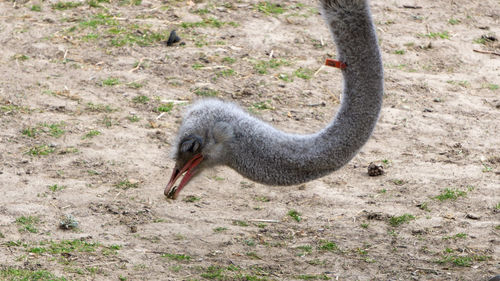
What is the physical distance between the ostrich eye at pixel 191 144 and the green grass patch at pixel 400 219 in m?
1.79

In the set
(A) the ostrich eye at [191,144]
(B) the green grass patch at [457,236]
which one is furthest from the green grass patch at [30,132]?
(B) the green grass patch at [457,236]

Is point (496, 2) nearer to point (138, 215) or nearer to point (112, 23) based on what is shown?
point (112, 23)

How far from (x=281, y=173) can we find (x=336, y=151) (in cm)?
37

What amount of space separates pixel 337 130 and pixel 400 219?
1494mm

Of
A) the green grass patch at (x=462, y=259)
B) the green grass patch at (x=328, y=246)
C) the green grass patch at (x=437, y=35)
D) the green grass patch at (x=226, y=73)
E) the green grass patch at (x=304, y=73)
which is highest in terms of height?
the green grass patch at (x=462, y=259)

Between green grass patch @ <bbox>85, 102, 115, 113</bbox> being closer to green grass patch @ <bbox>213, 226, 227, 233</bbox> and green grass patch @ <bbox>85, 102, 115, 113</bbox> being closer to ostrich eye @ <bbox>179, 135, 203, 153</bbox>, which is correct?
green grass patch @ <bbox>213, 226, 227, 233</bbox>

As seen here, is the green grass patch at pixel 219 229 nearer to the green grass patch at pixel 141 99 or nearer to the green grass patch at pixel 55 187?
the green grass patch at pixel 55 187

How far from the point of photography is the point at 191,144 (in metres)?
5.14

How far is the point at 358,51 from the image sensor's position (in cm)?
481

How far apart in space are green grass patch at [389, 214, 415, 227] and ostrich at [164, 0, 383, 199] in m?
1.26

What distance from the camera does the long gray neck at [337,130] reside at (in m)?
4.80

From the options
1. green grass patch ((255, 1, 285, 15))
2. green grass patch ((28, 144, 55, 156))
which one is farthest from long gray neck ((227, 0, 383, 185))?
green grass patch ((255, 1, 285, 15))

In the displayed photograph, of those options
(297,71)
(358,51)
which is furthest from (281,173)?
(297,71)

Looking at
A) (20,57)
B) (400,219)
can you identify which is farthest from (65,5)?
(400,219)
